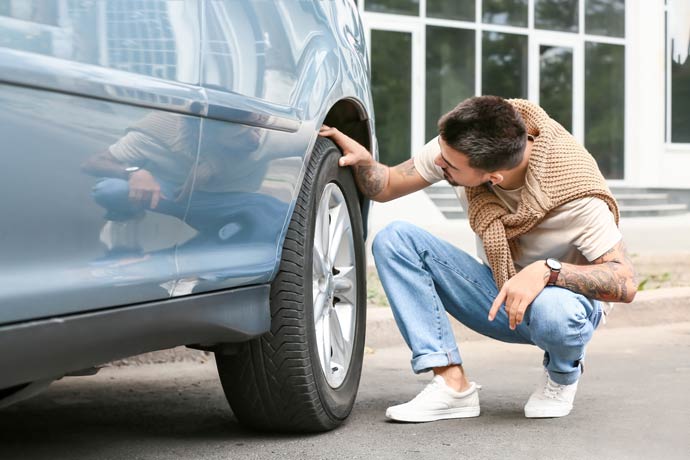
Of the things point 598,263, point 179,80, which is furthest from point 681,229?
point 179,80

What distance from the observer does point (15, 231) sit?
67.9 inches

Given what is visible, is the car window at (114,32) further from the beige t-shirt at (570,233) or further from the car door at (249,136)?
the beige t-shirt at (570,233)

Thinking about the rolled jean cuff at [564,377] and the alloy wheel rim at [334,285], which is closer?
the alloy wheel rim at [334,285]

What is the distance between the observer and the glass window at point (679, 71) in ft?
52.5

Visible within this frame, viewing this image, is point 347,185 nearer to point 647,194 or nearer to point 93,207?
point 93,207

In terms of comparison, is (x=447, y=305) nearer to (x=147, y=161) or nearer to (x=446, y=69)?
(x=147, y=161)

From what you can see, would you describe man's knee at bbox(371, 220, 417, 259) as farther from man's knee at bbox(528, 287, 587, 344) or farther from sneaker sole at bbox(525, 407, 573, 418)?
sneaker sole at bbox(525, 407, 573, 418)

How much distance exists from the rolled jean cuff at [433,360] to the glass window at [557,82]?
12.5 meters

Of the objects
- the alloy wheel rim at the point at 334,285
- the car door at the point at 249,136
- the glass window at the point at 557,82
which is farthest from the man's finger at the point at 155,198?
the glass window at the point at 557,82

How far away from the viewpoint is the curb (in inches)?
175

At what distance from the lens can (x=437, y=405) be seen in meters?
3.15

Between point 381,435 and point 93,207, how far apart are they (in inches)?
51.9

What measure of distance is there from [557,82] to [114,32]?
558 inches

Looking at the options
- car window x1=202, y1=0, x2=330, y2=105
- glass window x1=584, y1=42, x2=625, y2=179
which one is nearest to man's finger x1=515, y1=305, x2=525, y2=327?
car window x1=202, y1=0, x2=330, y2=105
